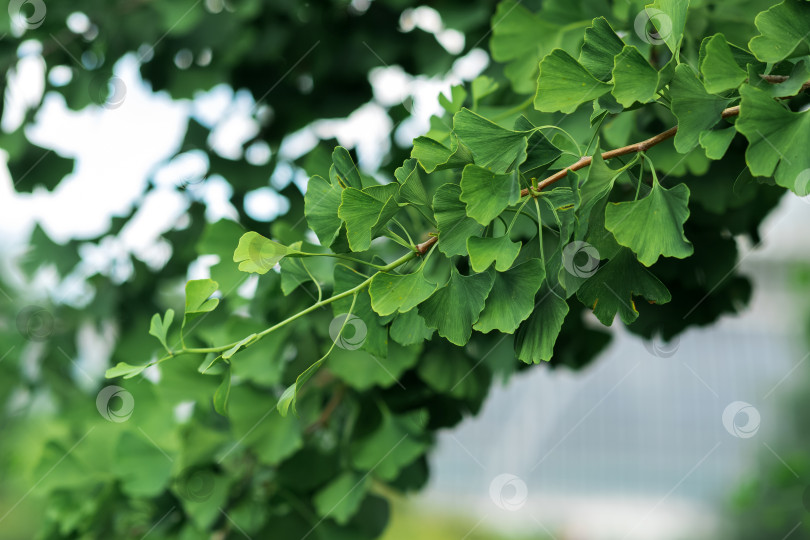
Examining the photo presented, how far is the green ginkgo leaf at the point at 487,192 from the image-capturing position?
20 centimetres

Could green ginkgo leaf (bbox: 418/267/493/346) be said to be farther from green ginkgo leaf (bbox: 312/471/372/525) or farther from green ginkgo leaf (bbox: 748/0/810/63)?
green ginkgo leaf (bbox: 312/471/372/525)

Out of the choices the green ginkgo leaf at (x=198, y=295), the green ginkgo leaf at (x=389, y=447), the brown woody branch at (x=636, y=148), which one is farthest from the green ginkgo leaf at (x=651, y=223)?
the green ginkgo leaf at (x=389, y=447)

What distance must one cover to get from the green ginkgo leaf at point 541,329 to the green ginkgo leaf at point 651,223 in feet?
0.09

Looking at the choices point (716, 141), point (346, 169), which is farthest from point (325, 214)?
point (716, 141)

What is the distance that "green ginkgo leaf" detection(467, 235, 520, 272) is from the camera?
0.67 ft

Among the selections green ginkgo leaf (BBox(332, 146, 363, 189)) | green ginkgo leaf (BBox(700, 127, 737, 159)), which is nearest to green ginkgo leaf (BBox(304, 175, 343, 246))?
green ginkgo leaf (BBox(332, 146, 363, 189))

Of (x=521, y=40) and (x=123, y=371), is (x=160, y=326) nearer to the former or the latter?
(x=123, y=371)

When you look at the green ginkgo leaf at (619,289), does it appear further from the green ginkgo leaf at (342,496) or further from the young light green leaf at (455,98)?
the green ginkgo leaf at (342,496)

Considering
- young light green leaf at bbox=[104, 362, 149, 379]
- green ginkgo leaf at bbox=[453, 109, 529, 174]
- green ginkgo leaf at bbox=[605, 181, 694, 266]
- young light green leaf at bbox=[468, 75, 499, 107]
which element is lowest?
young light green leaf at bbox=[468, 75, 499, 107]

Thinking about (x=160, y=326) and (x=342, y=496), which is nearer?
(x=160, y=326)

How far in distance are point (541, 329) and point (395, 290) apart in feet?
0.15

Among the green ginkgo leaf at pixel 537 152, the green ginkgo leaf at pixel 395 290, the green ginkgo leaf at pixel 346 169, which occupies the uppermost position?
the green ginkgo leaf at pixel 537 152

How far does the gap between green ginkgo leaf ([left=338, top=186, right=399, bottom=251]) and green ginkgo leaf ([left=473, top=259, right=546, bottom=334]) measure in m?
0.04

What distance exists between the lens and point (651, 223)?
21cm
